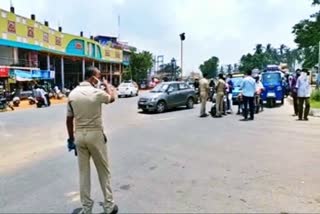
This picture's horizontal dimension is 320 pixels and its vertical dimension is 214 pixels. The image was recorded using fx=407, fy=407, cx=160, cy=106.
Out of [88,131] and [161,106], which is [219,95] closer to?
[161,106]

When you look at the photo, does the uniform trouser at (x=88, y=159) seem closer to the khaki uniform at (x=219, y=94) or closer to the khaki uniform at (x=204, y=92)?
the khaki uniform at (x=219, y=94)

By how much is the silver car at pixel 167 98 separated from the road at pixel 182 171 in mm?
7528

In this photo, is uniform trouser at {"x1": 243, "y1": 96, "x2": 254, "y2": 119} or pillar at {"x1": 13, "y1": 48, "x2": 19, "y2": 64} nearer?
uniform trouser at {"x1": 243, "y1": 96, "x2": 254, "y2": 119}

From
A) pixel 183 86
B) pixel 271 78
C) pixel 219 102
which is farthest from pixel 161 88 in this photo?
pixel 271 78

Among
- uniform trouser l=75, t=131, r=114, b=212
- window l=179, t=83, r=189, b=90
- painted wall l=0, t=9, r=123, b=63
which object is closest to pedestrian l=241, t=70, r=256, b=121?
window l=179, t=83, r=189, b=90

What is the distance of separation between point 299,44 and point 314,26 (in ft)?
8.98

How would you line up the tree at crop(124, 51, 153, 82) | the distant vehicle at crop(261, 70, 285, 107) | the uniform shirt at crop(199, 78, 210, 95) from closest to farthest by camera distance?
the uniform shirt at crop(199, 78, 210, 95) → the distant vehicle at crop(261, 70, 285, 107) → the tree at crop(124, 51, 153, 82)

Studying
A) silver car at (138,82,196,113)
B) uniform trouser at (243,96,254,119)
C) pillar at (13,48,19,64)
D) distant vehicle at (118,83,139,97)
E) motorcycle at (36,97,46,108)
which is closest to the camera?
uniform trouser at (243,96,254,119)

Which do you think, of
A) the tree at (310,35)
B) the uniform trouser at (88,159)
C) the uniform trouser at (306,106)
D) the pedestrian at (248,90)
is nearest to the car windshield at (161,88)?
the pedestrian at (248,90)

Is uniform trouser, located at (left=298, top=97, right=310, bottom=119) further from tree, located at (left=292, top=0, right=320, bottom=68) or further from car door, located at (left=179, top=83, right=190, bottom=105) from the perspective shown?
tree, located at (left=292, top=0, right=320, bottom=68)

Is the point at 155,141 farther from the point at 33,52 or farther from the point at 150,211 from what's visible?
the point at 33,52

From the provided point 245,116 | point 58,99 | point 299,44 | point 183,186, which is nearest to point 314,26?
point 299,44

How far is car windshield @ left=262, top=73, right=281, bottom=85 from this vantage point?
79.5 feet

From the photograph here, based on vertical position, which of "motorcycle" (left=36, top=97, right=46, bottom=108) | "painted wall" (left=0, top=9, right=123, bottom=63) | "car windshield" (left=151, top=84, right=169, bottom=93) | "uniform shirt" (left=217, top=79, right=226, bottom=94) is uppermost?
"painted wall" (left=0, top=9, right=123, bottom=63)
